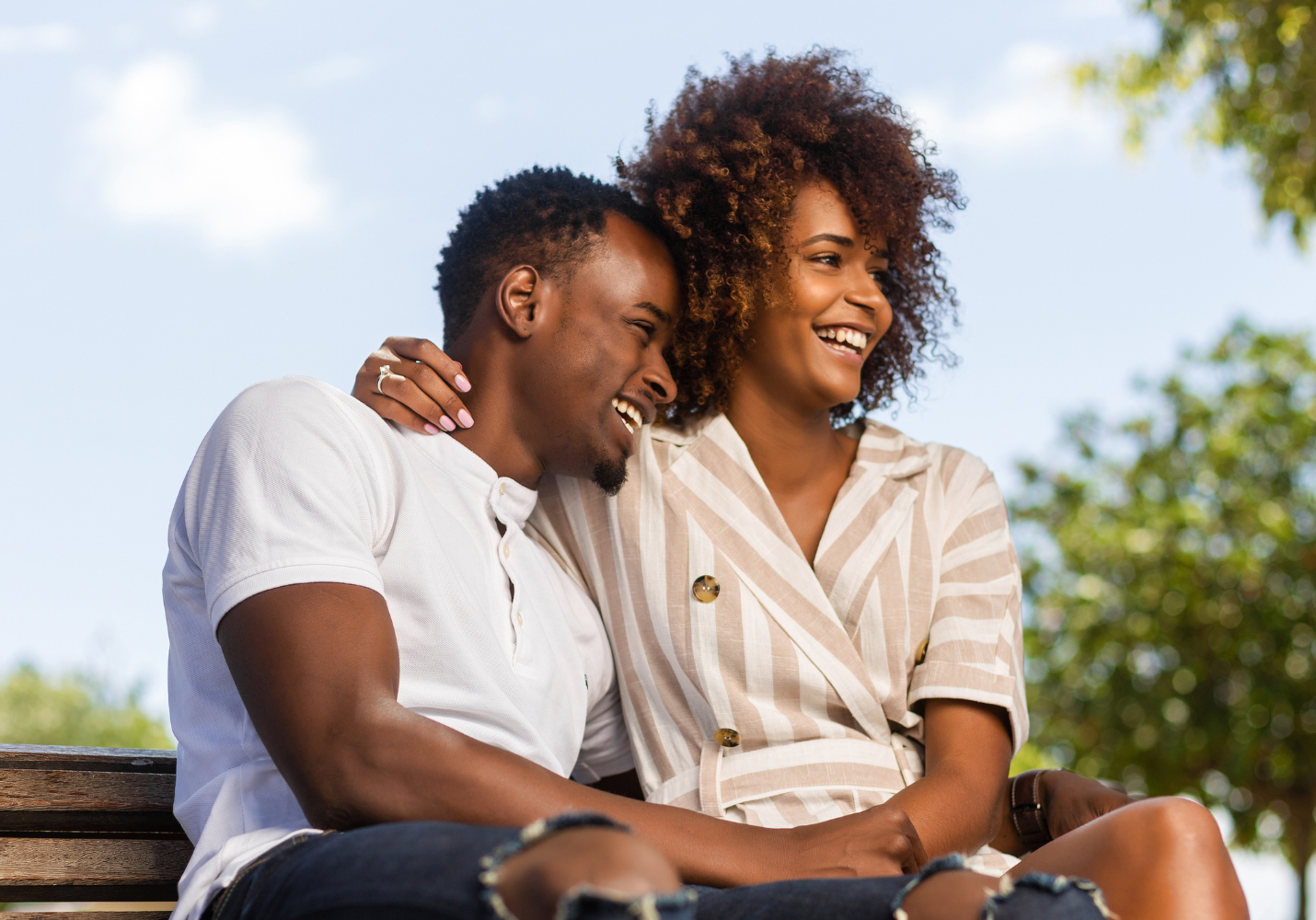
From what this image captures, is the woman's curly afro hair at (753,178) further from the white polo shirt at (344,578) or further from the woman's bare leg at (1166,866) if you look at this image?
the woman's bare leg at (1166,866)

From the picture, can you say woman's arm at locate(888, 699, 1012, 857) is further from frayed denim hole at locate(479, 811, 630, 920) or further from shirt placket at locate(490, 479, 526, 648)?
frayed denim hole at locate(479, 811, 630, 920)

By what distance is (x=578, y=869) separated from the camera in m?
1.43

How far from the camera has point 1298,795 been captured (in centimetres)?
1086

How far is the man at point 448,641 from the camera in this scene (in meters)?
1.69

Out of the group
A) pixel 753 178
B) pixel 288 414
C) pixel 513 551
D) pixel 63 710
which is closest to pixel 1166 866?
pixel 513 551

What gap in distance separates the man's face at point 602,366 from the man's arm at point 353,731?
0.88 metres

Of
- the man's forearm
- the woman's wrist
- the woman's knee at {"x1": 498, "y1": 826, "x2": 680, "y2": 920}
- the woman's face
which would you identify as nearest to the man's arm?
the man's forearm

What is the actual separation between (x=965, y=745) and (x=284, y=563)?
157 cm

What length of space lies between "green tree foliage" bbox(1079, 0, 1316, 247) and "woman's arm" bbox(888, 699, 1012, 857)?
5819mm

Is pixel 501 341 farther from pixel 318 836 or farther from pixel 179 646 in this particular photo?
pixel 318 836

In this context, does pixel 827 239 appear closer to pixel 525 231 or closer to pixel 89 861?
pixel 525 231

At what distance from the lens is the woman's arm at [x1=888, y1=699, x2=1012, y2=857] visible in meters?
2.62

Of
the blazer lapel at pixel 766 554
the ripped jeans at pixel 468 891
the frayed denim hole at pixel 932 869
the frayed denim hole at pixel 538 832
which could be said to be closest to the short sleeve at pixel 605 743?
the blazer lapel at pixel 766 554

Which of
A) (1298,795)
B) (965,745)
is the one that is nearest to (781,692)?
(965,745)
